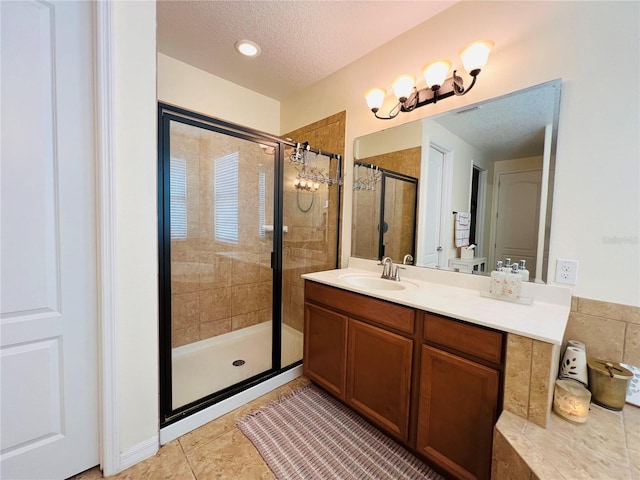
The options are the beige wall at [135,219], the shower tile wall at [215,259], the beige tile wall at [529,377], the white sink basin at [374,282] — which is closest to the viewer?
the beige tile wall at [529,377]

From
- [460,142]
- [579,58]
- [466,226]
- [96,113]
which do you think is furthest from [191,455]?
[579,58]

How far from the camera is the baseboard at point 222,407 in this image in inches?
58.1

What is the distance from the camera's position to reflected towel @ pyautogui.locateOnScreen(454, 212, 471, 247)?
1.62m

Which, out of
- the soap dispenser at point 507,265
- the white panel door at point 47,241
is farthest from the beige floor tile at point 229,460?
the soap dispenser at point 507,265

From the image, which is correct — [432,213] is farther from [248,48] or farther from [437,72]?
[248,48]

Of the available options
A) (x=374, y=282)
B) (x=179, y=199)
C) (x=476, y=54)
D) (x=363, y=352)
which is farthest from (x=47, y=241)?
(x=476, y=54)

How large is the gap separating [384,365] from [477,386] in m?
A: 0.47

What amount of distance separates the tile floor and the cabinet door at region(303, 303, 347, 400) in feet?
1.93

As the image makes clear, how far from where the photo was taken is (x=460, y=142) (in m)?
1.67

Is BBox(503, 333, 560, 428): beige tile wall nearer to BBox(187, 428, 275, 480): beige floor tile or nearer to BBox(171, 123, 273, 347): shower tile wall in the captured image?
BBox(187, 428, 275, 480): beige floor tile

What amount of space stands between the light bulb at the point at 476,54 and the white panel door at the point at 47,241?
6.23 feet

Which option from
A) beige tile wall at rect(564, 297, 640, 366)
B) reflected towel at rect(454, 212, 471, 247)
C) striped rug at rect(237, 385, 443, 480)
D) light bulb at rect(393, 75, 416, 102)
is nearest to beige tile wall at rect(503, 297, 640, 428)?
Answer: beige tile wall at rect(564, 297, 640, 366)

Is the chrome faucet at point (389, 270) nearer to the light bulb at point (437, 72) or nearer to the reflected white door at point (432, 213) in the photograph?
the reflected white door at point (432, 213)

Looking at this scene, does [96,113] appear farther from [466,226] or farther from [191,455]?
[466,226]
